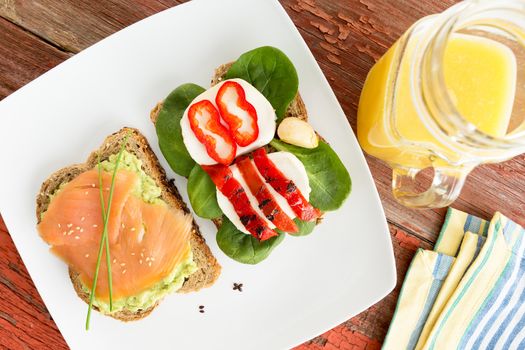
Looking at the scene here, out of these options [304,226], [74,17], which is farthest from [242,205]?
[74,17]

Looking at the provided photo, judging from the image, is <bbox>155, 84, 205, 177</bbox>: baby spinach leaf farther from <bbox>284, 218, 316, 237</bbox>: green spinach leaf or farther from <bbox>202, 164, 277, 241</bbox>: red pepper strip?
<bbox>284, 218, 316, 237</bbox>: green spinach leaf

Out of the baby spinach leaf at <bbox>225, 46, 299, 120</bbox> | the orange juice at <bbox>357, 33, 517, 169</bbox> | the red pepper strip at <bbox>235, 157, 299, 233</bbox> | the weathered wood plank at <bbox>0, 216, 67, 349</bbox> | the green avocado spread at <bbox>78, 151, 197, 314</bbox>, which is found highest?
the orange juice at <bbox>357, 33, 517, 169</bbox>

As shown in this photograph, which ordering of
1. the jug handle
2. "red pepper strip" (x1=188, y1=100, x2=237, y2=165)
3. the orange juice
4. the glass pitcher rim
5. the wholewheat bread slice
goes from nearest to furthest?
the glass pitcher rim < the orange juice < the jug handle < "red pepper strip" (x1=188, y1=100, x2=237, y2=165) < the wholewheat bread slice

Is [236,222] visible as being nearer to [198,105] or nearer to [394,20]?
[198,105]

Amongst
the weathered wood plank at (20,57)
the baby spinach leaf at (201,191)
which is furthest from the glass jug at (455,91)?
the weathered wood plank at (20,57)

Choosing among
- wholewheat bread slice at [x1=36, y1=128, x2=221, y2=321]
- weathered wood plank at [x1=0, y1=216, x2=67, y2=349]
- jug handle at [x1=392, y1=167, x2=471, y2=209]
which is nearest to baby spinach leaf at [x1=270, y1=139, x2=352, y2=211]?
jug handle at [x1=392, y1=167, x2=471, y2=209]

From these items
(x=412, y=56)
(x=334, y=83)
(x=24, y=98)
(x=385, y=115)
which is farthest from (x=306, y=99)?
(x=24, y=98)

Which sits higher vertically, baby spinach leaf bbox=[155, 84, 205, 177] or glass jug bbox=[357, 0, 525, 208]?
glass jug bbox=[357, 0, 525, 208]
